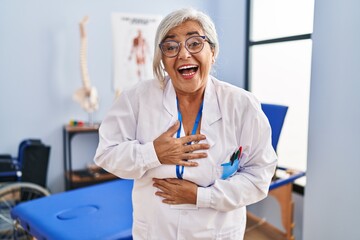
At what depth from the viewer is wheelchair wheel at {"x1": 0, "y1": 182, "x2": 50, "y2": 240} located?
2.27 meters

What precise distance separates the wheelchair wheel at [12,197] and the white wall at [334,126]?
1.91 meters

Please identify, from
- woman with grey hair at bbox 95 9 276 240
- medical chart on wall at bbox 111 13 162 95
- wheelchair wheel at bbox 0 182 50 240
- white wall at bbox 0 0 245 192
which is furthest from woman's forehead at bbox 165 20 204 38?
medical chart on wall at bbox 111 13 162 95

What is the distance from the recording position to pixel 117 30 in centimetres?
321

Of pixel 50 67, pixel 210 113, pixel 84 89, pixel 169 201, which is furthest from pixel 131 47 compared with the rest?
pixel 169 201

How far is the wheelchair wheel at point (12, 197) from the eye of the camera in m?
2.27

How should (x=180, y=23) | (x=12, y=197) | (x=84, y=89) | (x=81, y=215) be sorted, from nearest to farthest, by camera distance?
(x=180, y=23) < (x=81, y=215) < (x=12, y=197) < (x=84, y=89)

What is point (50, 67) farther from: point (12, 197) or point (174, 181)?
point (174, 181)

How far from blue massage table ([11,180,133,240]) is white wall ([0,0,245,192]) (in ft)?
3.91

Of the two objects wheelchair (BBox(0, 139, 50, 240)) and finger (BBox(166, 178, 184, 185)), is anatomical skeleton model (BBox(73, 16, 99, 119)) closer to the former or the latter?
wheelchair (BBox(0, 139, 50, 240))

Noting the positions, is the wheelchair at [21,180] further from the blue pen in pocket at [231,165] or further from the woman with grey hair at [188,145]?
the blue pen in pocket at [231,165]

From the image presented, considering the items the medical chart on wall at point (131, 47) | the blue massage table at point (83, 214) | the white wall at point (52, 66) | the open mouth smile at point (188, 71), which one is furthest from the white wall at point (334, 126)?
the medical chart on wall at point (131, 47)

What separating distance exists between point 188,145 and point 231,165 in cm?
16

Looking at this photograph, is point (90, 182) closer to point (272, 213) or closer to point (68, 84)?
point (68, 84)

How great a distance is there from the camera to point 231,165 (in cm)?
103
